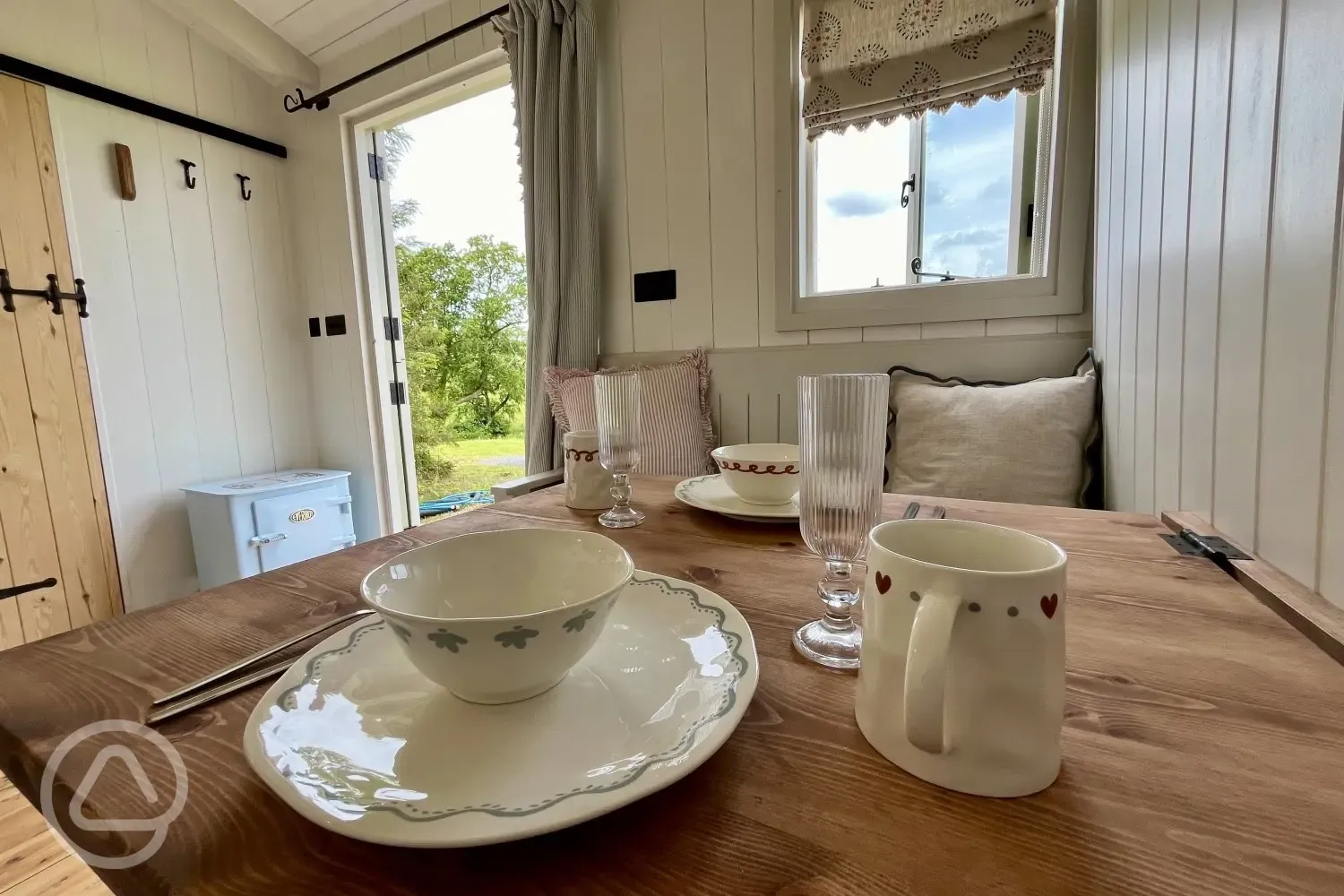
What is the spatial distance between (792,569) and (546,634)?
1.20 ft

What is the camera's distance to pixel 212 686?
416 millimetres

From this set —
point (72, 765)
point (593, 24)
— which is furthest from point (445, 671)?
point (593, 24)

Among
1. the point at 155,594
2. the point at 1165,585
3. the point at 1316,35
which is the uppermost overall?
the point at 1316,35

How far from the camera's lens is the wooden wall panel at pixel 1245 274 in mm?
502

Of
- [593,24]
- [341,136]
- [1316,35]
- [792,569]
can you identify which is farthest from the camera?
[341,136]

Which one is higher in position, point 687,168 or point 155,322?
point 687,168

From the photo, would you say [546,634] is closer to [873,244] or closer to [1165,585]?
[1165,585]

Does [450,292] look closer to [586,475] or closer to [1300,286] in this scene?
[586,475]

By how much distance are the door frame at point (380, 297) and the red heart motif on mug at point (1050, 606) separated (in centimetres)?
253

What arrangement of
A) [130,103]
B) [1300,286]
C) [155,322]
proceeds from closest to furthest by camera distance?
1. [1300,286]
2. [130,103]
3. [155,322]

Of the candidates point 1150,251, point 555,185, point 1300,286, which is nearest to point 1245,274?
point 1300,286

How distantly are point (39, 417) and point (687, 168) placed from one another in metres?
2.24

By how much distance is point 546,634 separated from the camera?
314 mm

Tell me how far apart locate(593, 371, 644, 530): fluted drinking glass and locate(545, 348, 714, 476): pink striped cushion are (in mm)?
847
